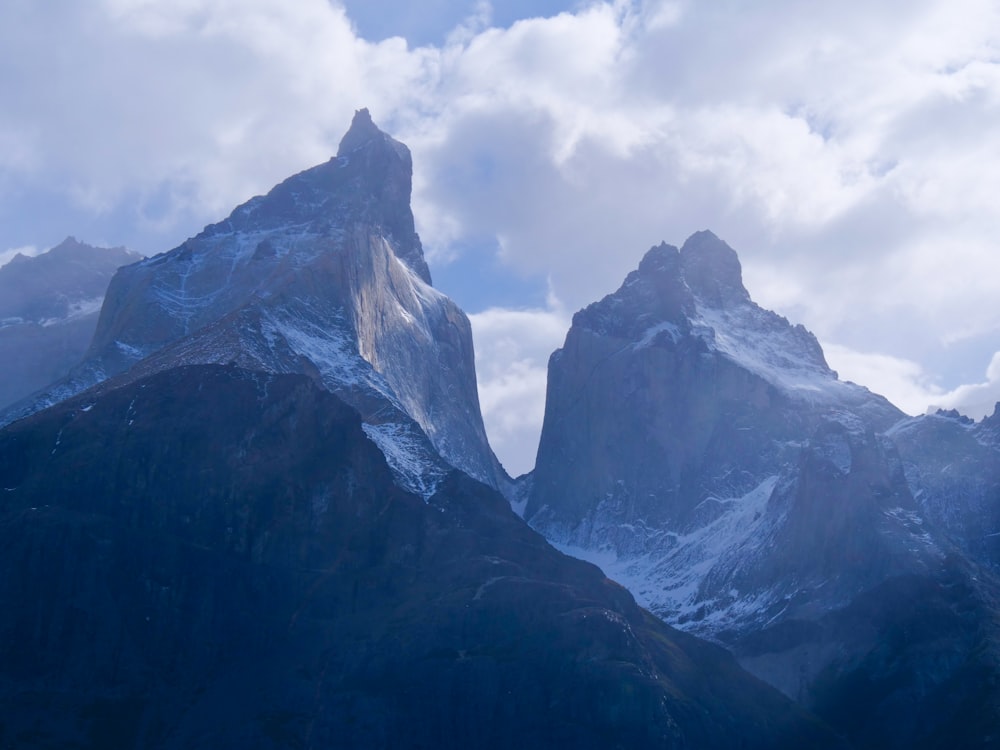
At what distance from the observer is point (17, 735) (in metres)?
194

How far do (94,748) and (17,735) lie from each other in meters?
8.14

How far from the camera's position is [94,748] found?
197m
